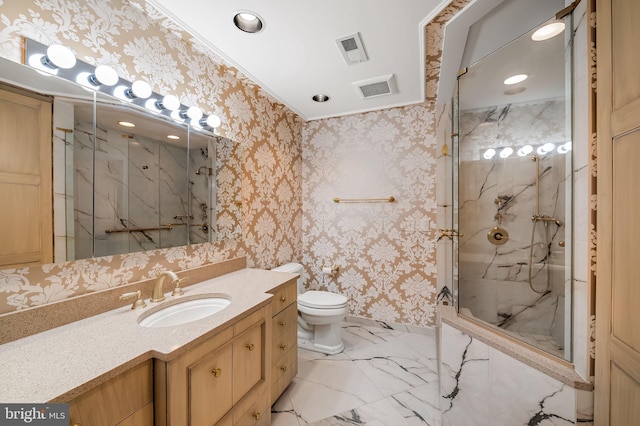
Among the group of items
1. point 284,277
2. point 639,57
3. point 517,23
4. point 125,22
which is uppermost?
point 517,23

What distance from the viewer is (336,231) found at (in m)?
2.94

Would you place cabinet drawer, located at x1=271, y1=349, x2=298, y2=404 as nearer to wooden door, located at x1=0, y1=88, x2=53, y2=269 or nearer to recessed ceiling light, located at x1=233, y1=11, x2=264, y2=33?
wooden door, located at x1=0, y1=88, x2=53, y2=269

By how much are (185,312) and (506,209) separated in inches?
98.6

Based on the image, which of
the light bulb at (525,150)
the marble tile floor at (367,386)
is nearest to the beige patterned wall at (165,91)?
the marble tile floor at (367,386)

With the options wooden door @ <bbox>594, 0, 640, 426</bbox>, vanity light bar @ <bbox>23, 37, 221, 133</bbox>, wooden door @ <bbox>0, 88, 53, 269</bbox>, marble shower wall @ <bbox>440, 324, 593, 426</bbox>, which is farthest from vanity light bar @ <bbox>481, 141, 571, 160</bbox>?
wooden door @ <bbox>0, 88, 53, 269</bbox>

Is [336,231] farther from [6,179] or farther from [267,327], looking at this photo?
[6,179]

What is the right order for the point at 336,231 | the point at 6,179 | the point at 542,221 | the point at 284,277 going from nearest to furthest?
the point at 6,179, the point at 284,277, the point at 542,221, the point at 336,231

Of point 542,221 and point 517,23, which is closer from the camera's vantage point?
point 517,23

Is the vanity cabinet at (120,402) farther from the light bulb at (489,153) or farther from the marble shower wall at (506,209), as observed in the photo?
the light bulb at (489,153)

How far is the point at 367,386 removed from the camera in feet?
6.01

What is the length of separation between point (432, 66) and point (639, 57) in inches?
53.2

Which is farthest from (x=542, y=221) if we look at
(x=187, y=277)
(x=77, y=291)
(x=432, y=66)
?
(x=77, y=291)

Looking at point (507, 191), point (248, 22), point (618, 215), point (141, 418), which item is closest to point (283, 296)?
point (141, 418)

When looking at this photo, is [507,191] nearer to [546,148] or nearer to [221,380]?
[546,148]
